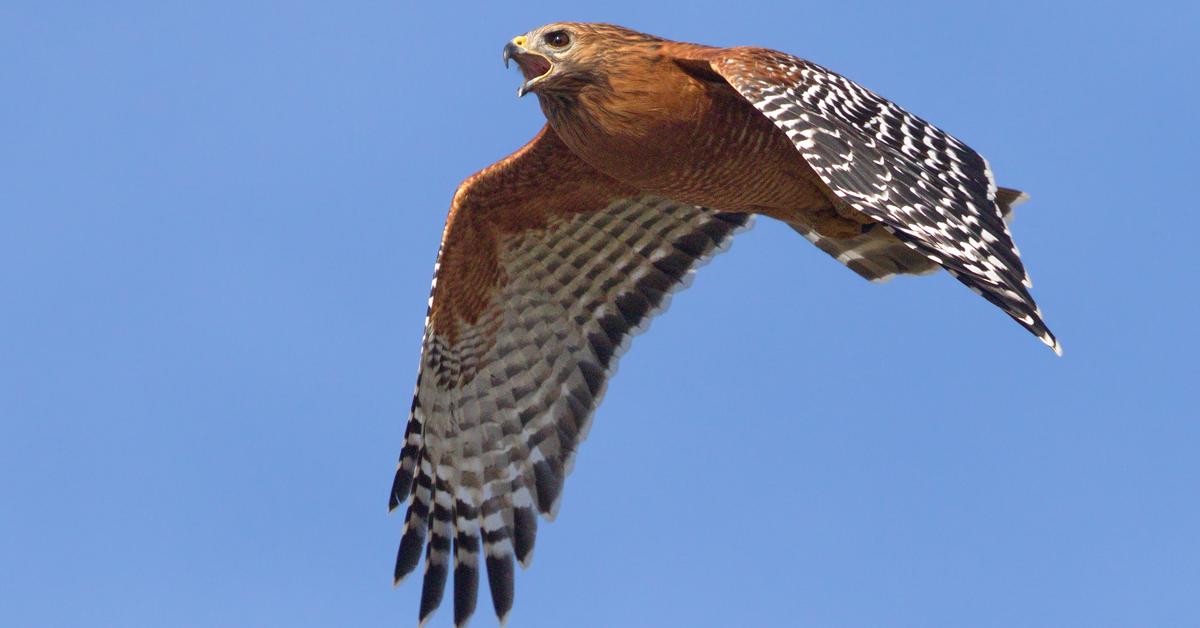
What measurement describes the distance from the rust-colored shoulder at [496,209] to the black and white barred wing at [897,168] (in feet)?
6.77

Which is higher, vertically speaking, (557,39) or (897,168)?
(557,39)

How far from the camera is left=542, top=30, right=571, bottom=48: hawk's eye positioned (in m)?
13.6

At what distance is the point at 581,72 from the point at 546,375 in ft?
10.8

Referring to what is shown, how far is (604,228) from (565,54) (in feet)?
8.72

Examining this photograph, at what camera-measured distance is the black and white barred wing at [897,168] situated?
1226cm

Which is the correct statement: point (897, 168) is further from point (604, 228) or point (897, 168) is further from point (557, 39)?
point (604, 228)

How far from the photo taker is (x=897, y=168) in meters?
13.0

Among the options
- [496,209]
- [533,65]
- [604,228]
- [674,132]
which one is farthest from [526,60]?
[604,228]

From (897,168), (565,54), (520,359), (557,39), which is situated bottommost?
(897,168)

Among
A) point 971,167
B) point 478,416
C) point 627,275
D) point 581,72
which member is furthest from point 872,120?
point 478,416

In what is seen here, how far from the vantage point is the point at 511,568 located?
15719 mm

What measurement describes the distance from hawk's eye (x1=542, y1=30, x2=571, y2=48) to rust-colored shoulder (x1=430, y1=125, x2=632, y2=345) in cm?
121

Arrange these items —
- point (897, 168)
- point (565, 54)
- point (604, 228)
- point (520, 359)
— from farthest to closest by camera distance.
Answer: point (520, 359) → point (604, 228) → point (565, 54) → point (897, 168)

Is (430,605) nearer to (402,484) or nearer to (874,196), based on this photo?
(402,484)
